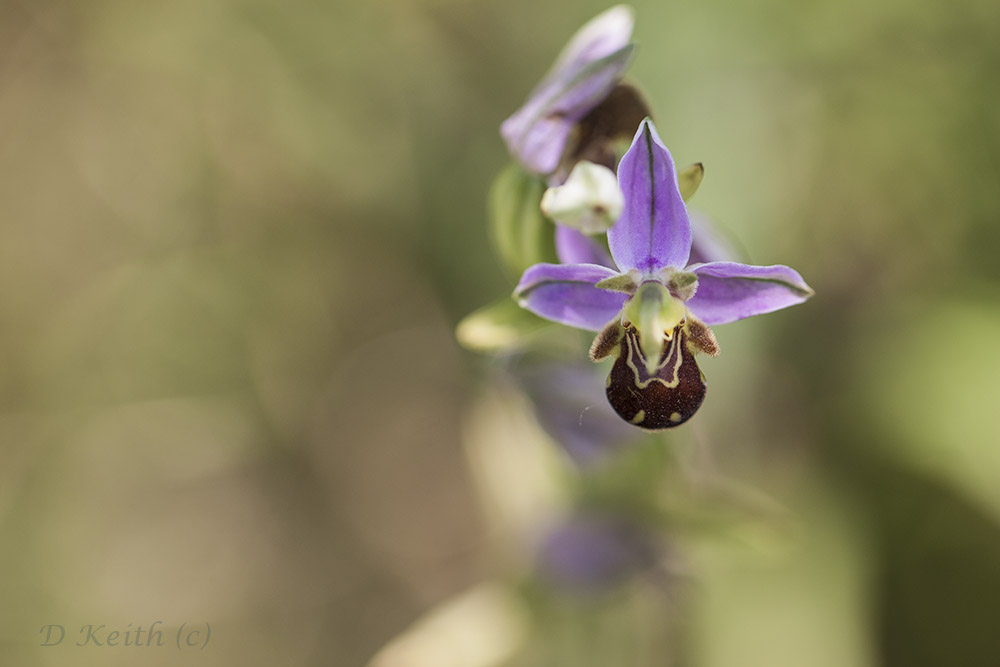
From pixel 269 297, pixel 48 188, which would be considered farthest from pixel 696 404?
pixel 48 188

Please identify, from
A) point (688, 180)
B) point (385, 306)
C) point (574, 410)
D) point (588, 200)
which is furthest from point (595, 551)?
point (385, 306)

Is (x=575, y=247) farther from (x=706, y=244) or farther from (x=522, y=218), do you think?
(x=706, y=244)

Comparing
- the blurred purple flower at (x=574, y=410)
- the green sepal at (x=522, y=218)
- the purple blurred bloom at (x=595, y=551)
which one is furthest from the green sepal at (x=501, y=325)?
the purple blurred bloom at (x=595, y=551)

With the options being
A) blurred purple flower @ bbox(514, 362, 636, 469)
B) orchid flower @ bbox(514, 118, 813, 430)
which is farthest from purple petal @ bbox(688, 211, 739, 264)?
blurred purple flower @ bbox(514, 362, 636, 469)

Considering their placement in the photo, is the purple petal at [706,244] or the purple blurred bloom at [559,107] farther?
the purple petal at [706,244]

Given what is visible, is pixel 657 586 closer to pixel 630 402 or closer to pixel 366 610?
pixel 630 402

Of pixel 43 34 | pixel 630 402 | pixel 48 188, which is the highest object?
pixel 43 34

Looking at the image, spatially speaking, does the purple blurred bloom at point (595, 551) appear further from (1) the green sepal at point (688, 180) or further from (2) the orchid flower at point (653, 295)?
(1) the green sepal at point (688, 180)
